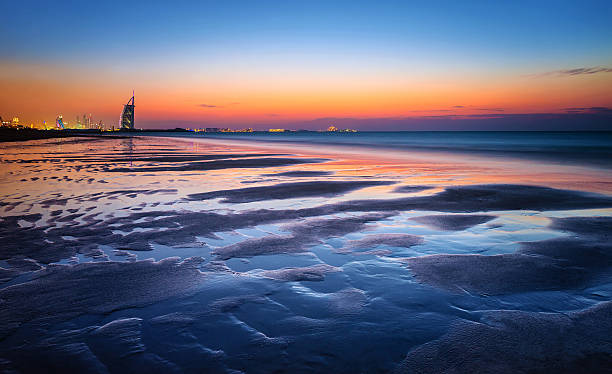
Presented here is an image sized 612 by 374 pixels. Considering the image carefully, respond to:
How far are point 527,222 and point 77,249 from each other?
7442 millimetres

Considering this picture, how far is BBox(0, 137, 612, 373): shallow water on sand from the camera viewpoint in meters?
2.67

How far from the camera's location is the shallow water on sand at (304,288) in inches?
105

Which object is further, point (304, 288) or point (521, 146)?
point (521, 146)

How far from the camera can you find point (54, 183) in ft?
36.2

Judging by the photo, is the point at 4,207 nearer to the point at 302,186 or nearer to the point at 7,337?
the point at 7,337

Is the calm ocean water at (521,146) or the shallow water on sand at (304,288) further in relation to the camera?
the calm ocean water at (521,146)

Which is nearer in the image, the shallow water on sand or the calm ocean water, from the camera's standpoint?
the shallow water on sand

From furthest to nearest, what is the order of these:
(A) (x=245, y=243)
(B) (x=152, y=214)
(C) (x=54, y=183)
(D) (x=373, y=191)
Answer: (C) (x=54, y=183), (D) (x=373, y=191), (B) (x=152, y=214), (A) (x=245, y=243)

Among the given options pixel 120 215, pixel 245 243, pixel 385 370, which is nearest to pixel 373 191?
pixel 245 243

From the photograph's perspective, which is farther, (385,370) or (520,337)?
(520,337)

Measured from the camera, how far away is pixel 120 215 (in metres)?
7.09

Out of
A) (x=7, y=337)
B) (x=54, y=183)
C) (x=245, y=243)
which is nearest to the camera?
(x=7, y=337)

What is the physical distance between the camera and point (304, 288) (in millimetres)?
3832

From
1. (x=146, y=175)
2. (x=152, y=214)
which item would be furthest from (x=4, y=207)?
(x=146, y=175)
